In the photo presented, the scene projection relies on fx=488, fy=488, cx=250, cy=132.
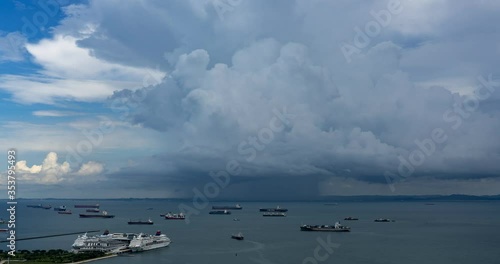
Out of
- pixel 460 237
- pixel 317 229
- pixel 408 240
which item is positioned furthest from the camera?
pixel 317 229

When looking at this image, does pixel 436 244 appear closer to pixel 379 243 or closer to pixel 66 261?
pixel 379 243

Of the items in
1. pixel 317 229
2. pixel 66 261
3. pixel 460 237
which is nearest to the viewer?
pixel 66 261

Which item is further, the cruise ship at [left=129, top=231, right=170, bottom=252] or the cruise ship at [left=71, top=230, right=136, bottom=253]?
the cruise ship at [left=129, top=231, right=170, bottom=252]

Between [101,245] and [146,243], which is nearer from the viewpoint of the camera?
[101,245]

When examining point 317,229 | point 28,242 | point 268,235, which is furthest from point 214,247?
point 317,229

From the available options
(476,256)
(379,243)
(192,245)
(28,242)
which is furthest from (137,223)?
(476,256)

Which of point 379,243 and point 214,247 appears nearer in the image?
point 214,247

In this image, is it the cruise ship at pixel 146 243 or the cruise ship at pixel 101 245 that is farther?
the cruise ship at pixel 146 243

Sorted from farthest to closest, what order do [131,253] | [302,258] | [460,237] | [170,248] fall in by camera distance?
[460,237], [170,248], [131,253], [302,258]

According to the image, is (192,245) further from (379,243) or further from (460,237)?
(460,237)
